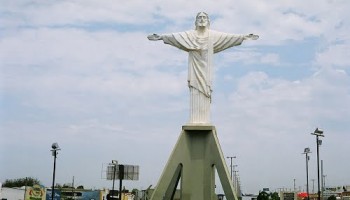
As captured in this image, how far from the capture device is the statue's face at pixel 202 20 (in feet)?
67.9

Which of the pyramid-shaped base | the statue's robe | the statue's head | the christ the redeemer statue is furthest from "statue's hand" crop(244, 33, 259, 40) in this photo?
the pyramid-shaped base

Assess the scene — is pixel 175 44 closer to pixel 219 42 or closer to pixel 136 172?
pixel 219 42

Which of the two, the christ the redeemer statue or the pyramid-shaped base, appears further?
the christ the redeemer statue

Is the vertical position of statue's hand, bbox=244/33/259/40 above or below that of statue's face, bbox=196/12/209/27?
below

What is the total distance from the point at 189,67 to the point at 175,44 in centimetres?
111

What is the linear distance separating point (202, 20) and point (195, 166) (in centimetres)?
585

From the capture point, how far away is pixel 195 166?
20.0m

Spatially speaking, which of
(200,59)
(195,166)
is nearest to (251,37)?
(200,59)

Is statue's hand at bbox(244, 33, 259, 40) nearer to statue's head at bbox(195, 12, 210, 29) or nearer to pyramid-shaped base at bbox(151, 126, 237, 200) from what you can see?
statue's head at bbox(195, 12, 210, 29)

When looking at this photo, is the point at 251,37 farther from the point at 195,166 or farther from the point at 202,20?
the point at 195,166

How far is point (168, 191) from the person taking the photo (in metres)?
20.5

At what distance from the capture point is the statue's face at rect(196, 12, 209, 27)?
2069cm

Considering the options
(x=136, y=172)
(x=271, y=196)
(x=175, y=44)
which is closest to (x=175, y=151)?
(x=175, y=44)

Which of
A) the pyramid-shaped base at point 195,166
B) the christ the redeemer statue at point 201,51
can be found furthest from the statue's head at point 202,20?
the pyramid-shaped base at point 195,166
